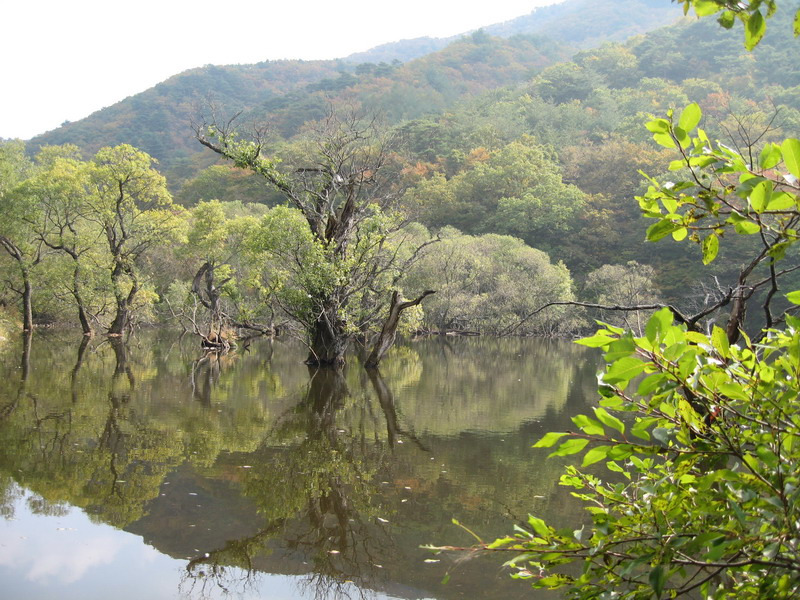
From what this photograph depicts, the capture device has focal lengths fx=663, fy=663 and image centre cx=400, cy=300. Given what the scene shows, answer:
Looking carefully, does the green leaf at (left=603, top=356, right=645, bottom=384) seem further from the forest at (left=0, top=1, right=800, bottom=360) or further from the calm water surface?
the calm water surface

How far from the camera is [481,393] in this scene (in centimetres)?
1412

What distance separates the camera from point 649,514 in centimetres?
166

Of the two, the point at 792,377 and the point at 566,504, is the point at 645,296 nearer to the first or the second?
the point at 566,504

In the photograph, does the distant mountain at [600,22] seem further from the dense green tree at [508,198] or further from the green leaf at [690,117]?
the green leaf at [690,117]

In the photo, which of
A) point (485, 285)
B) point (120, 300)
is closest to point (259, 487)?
point (120, 300)

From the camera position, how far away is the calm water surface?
4.44 metres

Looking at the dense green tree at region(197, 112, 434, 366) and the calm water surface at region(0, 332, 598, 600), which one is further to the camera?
the dense green tree at region(197, 112, 434, 366)

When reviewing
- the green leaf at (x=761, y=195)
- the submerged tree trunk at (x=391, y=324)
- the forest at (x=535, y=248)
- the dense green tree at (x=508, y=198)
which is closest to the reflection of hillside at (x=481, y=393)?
→ the submerged tree trunk at (x=391, y=324)

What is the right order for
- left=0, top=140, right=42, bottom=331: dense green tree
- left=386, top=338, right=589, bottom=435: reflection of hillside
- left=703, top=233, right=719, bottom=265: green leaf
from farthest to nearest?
left=0, top=140, right=42, bottom=331: dense green tree
left=386, top=338, right=589, bottom=435: reflection of hillside
left=703, top=233, right=719, bottom=265: green leaf

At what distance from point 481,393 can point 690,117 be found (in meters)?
13.0

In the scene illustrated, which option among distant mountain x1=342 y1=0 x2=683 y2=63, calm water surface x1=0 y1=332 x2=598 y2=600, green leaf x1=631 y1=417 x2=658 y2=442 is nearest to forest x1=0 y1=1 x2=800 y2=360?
green leaf x1=631 y1=417 x2=658 y2=442

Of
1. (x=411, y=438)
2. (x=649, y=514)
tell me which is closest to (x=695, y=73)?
(x=411, y=438)

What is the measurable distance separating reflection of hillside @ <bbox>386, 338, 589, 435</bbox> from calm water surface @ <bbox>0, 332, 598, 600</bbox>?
3.7 inches

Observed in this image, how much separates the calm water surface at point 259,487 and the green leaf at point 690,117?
2076 mm
